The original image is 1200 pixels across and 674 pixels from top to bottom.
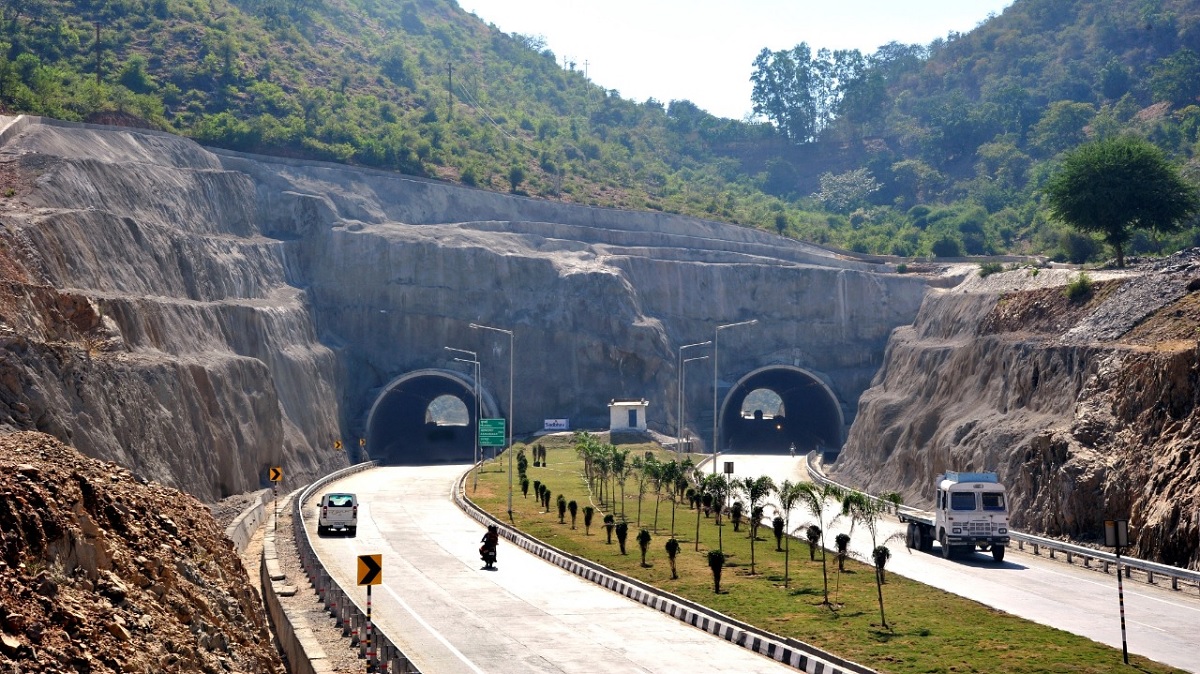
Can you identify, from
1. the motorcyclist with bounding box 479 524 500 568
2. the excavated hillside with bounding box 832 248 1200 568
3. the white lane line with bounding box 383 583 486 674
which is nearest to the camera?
the white lane line with bounding box 383 583 486 674

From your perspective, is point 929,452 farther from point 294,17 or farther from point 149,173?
point 294,17

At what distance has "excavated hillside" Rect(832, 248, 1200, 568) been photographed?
142ft

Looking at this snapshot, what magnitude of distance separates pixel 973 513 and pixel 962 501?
56 centimetres

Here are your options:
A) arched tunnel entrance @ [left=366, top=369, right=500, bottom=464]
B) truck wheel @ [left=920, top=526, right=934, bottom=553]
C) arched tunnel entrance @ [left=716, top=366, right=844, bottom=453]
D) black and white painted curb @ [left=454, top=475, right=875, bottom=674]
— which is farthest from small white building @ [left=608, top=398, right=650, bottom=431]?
truck wheel @ [left=920, top=526, right=934, bottom=553]

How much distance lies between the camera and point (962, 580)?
3956 cm

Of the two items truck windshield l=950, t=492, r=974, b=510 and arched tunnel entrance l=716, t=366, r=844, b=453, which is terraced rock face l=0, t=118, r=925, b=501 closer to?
arched tunnel entrance l=716, t=366, r=844, b=453

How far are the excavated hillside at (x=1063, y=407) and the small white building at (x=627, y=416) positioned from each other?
53.8 feet

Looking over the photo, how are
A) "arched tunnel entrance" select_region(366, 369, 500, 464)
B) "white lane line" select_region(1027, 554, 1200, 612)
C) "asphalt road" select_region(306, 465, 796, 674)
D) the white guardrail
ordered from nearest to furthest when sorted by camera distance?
1. "asphalt road" select_region(306, 465, 796, 674)
2. "white lane line" select_region(1027, 554, 1200, 612)
3. the white guardrail
4. "arched tunnel entrance" select_region(366, 369, 500, 464)

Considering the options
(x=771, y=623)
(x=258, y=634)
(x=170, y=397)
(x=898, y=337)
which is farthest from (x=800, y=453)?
(x=258, y=634)

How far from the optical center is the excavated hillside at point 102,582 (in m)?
15.4

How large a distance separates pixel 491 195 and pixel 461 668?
297ft

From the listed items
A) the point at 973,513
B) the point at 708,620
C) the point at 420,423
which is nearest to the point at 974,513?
the point at 973,513

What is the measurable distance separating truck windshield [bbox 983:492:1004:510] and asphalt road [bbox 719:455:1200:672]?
1.91 m

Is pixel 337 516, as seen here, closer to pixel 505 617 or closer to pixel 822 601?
pixel 505 617
